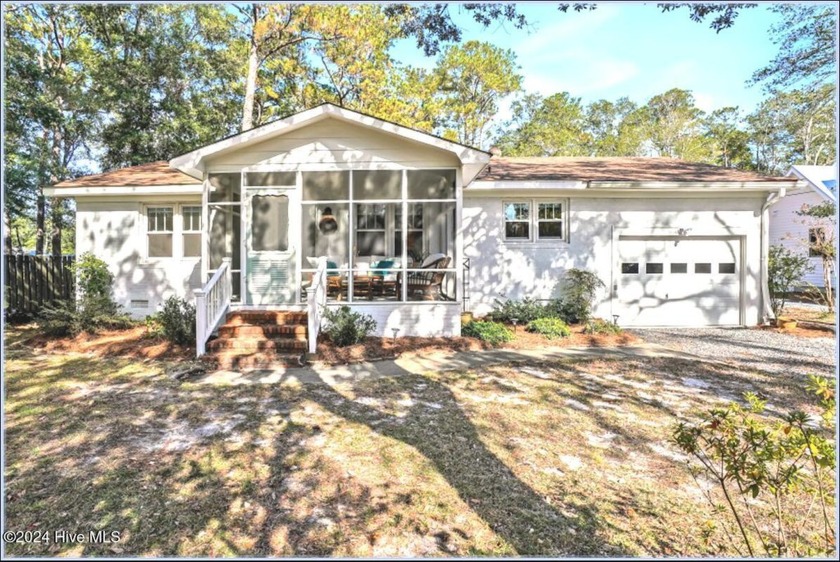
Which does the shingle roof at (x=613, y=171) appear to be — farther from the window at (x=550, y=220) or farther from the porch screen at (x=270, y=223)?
the porch screen at (x=270, y=223)

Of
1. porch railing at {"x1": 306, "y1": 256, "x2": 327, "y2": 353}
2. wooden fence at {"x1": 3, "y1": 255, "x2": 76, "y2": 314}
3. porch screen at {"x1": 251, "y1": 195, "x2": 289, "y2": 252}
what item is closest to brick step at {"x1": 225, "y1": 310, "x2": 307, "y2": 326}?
porch railing at {"x1": 306, "y1": 256, "x2": 327, "y2": 353}

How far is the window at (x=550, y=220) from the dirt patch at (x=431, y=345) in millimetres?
2742

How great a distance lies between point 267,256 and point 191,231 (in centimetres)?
320

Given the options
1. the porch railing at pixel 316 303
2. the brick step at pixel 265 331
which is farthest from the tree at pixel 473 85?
the brick step at pixel 265 331

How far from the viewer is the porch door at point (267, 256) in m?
8.38

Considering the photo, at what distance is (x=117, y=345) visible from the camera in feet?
25.2

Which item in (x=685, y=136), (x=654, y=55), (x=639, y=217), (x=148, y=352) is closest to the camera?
(x=654, y=55)

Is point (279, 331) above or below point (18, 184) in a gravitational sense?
below

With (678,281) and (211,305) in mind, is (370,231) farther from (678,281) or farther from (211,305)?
(678,281)

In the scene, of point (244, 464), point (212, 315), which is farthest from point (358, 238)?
point (244, 464)

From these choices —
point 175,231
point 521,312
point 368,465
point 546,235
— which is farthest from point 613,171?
point 175,231

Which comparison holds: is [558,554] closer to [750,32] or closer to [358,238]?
[750,32]

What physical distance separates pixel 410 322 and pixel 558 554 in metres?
5.92

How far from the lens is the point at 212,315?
7.36 meters
